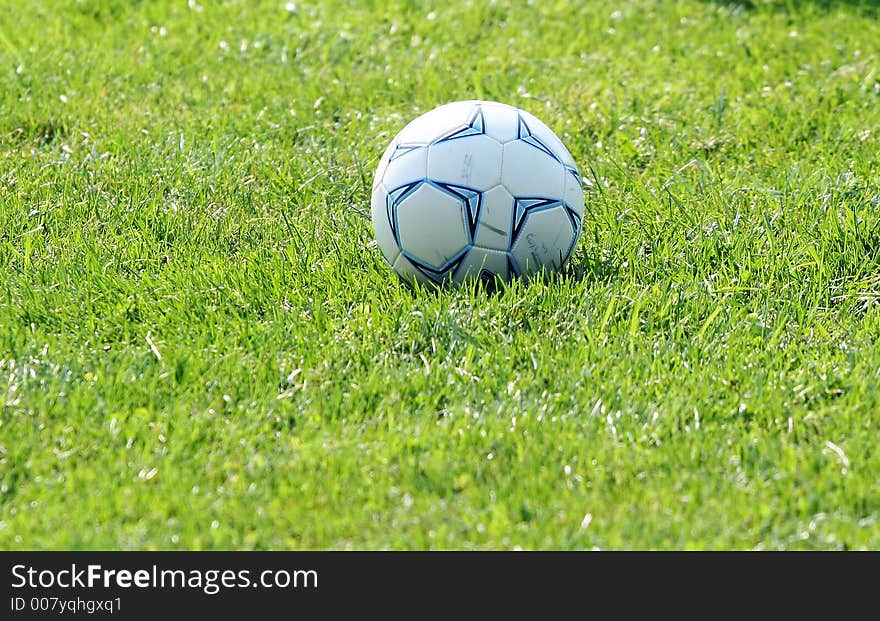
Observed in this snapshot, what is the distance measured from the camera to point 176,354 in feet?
12.6

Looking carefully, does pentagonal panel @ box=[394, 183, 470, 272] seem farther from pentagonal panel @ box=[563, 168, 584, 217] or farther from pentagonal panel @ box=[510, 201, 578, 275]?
pentagonal panel @ box=[563, 168, 584, 217]

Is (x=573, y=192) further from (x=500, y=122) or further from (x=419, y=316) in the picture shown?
(x=419, y=316)

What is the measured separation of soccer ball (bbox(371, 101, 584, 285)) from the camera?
4109mm

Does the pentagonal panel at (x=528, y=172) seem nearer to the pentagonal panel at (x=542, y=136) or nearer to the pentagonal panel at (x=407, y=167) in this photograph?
the pentagonal panel at (x=542, y=136)

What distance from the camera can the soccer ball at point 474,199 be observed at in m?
4.11

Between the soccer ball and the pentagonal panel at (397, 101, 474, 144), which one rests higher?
the pentagonal panel at (397, 101, 474, 144)

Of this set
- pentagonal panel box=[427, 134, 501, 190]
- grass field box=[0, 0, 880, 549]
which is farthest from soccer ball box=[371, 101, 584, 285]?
grass field box=[0, 0, 880, 549]

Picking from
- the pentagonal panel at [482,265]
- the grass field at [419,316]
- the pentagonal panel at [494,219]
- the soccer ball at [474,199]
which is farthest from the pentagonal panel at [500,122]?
the grass field at [419,316]

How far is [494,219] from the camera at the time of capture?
4.12 meters

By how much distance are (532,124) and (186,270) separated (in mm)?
1509

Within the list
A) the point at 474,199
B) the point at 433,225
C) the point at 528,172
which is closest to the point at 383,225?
the point at 433,225

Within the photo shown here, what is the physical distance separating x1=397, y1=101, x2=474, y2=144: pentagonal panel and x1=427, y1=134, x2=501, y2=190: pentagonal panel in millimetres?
75

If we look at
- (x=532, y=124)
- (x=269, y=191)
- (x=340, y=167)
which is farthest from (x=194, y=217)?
(x=532, y=124)
